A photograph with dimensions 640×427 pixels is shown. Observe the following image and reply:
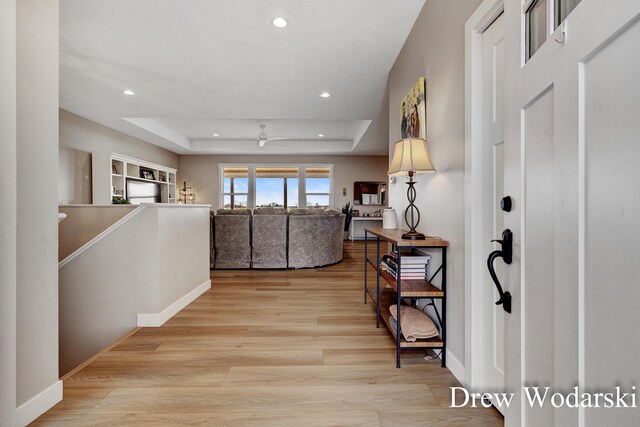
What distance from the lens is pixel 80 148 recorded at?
16.9 ft

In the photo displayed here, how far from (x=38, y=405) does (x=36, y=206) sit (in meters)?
0.95

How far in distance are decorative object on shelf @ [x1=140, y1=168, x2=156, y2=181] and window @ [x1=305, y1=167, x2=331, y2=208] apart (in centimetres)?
399

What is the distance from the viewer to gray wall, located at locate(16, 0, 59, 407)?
4.44ft

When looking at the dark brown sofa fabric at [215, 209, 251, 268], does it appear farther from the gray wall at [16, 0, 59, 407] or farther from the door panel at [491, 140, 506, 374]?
the door panel at [491, 140, 506, 374]

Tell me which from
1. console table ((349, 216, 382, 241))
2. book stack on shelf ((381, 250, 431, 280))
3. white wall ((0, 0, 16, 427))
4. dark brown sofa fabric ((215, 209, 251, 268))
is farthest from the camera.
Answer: console table ((349, 216, 382, 241))

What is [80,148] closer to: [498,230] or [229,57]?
[229,57]

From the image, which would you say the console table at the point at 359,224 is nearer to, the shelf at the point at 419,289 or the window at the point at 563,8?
the shelf at the point at 419,289

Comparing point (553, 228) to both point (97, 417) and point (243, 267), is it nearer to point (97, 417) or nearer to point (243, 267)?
point (97, 417)

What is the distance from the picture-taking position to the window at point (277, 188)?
8828mm

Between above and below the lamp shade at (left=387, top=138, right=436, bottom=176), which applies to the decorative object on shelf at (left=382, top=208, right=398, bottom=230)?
below

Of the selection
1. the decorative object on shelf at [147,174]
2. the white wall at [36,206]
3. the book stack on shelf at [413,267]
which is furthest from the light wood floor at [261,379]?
the decorative object on shelf at [147,174]

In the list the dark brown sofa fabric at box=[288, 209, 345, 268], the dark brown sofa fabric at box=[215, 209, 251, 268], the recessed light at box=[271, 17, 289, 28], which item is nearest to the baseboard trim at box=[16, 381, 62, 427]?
the recessed light at box=[271, 17, 289, 28]

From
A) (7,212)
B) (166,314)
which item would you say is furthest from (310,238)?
(7,212)

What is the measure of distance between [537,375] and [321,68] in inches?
127
